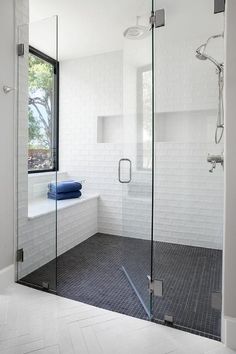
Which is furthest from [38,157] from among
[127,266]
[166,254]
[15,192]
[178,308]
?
[178,308]

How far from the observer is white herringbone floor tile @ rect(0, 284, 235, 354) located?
5.26ft

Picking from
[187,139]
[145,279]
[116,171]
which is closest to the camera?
[145,279]

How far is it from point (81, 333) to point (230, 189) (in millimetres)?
1311

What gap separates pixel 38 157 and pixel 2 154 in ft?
1.61

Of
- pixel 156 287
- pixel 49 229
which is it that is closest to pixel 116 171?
pixel 49 229

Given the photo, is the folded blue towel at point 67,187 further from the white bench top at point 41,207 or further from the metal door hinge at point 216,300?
the metal door hinge at point 216,300

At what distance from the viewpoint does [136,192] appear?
2.91m

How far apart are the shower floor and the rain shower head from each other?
2067mm

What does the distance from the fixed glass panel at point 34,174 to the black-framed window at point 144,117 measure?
922 millimetres

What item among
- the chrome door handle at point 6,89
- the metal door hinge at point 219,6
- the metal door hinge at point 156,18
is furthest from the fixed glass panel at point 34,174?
the metal door hinge at point 219,6

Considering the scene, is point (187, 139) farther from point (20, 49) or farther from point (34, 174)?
point (20, 49)

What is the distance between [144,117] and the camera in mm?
2838

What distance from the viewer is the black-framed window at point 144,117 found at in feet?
8.89

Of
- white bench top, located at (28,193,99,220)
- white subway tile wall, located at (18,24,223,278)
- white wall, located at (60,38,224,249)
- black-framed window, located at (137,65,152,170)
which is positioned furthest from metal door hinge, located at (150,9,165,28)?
white bench top, located at (28,193,99,220)
